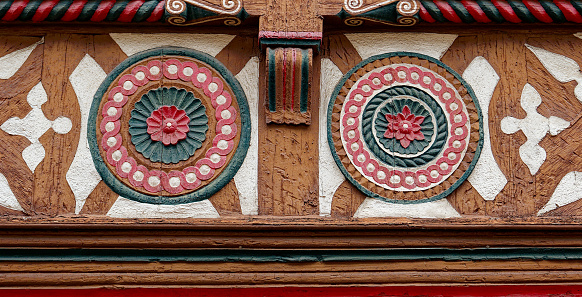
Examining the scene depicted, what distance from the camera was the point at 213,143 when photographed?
3.19m

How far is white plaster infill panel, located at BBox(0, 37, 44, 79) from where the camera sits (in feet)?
10.8

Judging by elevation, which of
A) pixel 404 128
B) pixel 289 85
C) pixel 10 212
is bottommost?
pixel 10 212

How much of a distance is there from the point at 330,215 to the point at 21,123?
4.74ft

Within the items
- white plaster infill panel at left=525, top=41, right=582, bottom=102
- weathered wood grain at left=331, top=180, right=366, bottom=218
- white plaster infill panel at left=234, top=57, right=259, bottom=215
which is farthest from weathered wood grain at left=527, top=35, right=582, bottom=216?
white plaster infill panel at left=234, top=57, right=259, bottom=215

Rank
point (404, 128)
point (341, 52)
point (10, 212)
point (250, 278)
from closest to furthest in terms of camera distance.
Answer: point (250, 278) < point (10, 212) < point (404, 128) < point (341, 52)

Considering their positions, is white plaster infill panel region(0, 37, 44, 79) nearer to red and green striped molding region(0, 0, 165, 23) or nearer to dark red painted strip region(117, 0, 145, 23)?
red and green striped molding region(0, 0, 165, 23)

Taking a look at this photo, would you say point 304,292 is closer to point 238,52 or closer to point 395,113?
point 395,113

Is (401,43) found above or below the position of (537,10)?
below

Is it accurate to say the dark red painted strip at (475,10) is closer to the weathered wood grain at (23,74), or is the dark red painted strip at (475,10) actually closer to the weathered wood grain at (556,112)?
the weathered wood grain at (556,112)

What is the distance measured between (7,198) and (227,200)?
0.96m

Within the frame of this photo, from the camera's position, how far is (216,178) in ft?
10.4

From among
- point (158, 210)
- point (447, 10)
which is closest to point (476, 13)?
point (447, 10)

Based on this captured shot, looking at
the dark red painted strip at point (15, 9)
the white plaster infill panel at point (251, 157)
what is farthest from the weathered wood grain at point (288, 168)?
the dark red painted strip at point (15, 9)

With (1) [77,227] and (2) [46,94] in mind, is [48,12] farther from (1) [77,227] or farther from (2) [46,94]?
(1) [77,227]
